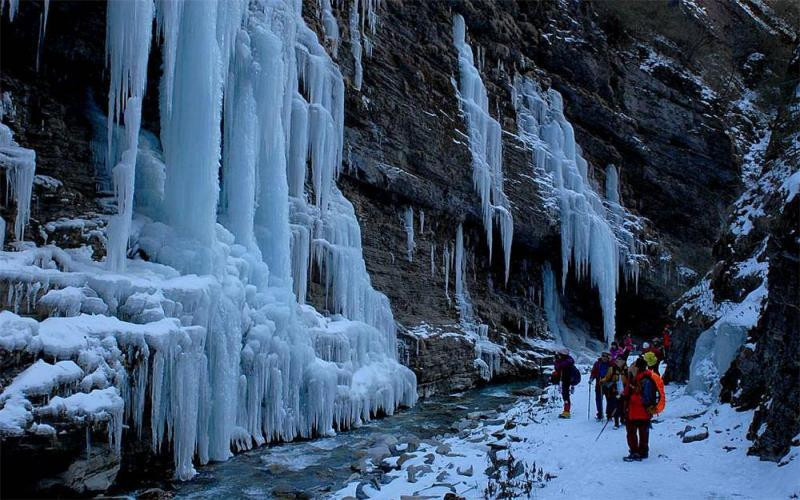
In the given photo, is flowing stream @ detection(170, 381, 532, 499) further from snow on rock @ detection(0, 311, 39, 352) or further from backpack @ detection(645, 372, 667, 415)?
backpack @ detection(645, 372, 667, 415)

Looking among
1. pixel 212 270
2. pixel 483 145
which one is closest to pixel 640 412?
pixel 212 270

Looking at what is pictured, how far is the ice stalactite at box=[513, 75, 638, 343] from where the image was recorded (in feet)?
89.8

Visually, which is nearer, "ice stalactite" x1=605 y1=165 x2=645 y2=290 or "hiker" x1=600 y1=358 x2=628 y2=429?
"hiker" x1=600 y1=358 x2=628 y2=429

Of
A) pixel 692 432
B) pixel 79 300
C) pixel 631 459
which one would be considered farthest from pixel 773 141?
pixel 79 300

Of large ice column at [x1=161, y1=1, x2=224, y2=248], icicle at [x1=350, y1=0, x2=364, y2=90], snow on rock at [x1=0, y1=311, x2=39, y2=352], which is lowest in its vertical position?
snow on rock at [x1=0, y1=311, x2=39, y2=352]

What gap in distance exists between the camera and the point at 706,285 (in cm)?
1328

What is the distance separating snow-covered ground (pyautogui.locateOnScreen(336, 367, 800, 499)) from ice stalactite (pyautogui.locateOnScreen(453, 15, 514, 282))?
13.5 metres

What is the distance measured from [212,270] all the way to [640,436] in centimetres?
730

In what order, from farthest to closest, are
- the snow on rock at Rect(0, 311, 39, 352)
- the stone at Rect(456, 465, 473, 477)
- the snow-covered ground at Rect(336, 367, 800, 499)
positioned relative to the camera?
1. the stone at Rect(456, 465, 473, 477)
2. the snow on rock at Rect(0, 311, 39, 352)
3. the snow-covered ground at Rect(336, 367, 800, 499)

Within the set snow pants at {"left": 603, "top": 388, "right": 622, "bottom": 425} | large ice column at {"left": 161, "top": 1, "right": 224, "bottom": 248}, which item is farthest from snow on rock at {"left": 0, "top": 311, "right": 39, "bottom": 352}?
snow pants at {"left": 603, "top": 388, "right": 622, "bottom": 425}

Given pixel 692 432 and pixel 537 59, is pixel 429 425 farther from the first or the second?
pixel 537 59

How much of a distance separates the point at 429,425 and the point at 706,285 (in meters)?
6.85

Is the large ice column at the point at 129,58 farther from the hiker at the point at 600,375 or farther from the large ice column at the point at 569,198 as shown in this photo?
the large ice column at the point at 569,198

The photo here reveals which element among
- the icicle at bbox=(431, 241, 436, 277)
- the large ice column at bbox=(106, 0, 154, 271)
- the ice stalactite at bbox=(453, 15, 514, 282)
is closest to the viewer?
the large ice column at bbox=(106, 0, 154, 271)
